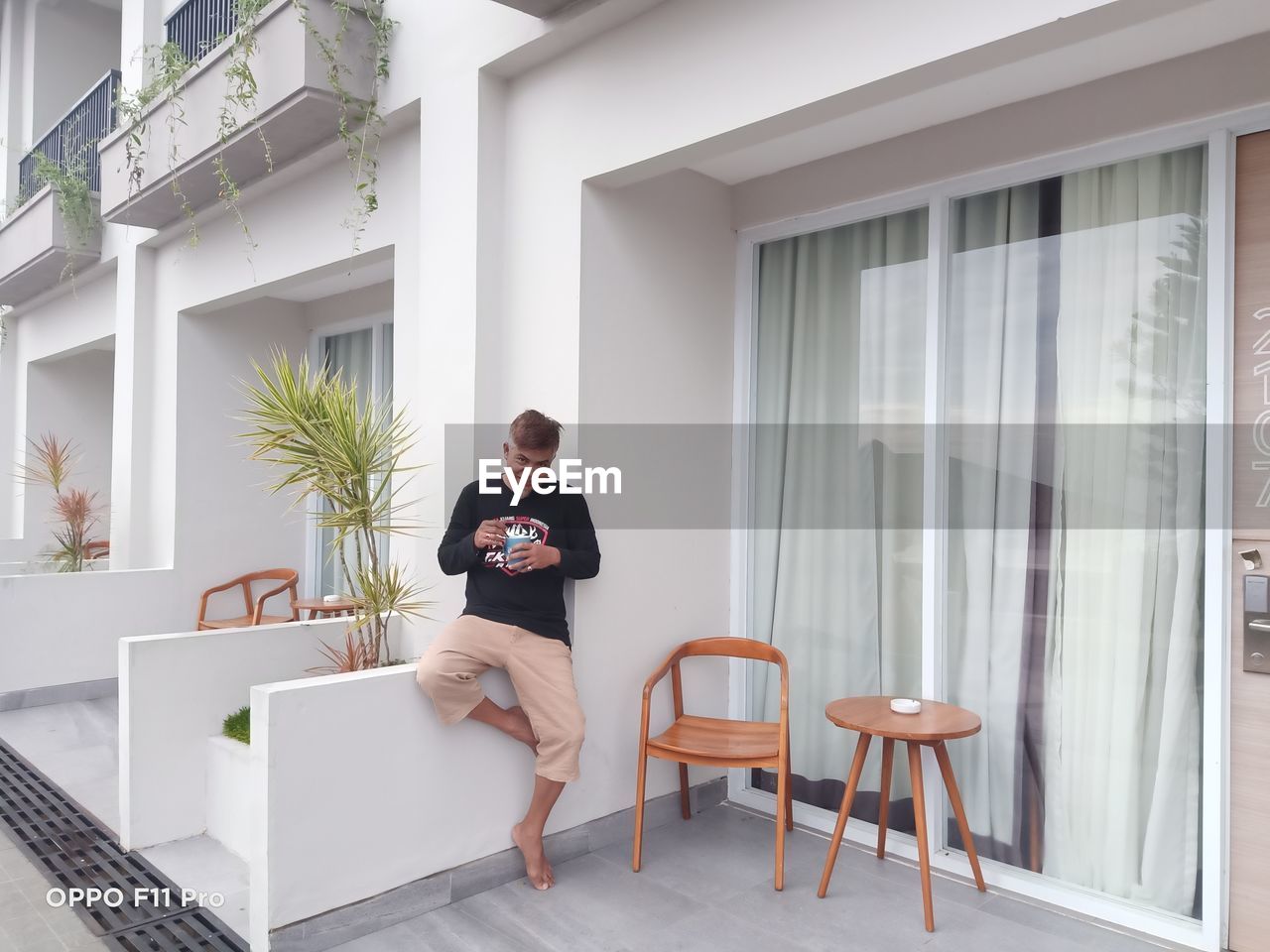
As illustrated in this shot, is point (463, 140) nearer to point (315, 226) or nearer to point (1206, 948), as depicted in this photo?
point (315, 226)

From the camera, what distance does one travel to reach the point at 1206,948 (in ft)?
9.43

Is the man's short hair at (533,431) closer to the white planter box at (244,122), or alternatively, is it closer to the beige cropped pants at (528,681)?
the beige cropped pants at (528,681)

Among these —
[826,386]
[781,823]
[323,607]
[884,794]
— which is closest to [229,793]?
Answer: [323,607]

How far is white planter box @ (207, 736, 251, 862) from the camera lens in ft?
12.2

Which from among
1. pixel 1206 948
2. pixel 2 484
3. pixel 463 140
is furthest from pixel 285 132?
pixel 2 484

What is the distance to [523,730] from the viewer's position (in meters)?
3.46

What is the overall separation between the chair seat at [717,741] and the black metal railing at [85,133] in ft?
20.6

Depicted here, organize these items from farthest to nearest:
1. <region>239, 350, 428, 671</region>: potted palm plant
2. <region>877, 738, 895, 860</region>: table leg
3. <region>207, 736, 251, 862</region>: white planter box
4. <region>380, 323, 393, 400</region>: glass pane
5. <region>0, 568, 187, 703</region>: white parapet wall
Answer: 1. <region>380, 323, 393, 400</region>: glass pane
2. <region>0, 568, 187, 703</region>: white parapet wall
3. <region>207, 736, 251, 862</region>: white planter box
4. <region>239, 350, 428, 671</region>: potted palm plant
5. <region>877, 738, 895, 860</region>: table leg

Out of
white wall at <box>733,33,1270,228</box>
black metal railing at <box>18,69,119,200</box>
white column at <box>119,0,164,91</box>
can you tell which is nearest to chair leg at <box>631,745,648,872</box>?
white wall at <box>733,33,1270,228</box>

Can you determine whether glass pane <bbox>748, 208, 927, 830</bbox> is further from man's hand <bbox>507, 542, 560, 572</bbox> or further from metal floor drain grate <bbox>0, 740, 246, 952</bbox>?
metal floor drain grate <bbox>0, 740, 246, 952</bbox>

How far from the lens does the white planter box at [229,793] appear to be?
3713 millimetres

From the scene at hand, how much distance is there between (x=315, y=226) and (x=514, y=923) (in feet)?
12.5

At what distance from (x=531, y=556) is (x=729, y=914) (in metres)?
1.45

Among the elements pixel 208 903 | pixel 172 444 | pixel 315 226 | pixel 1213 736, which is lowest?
pixel 208 903
